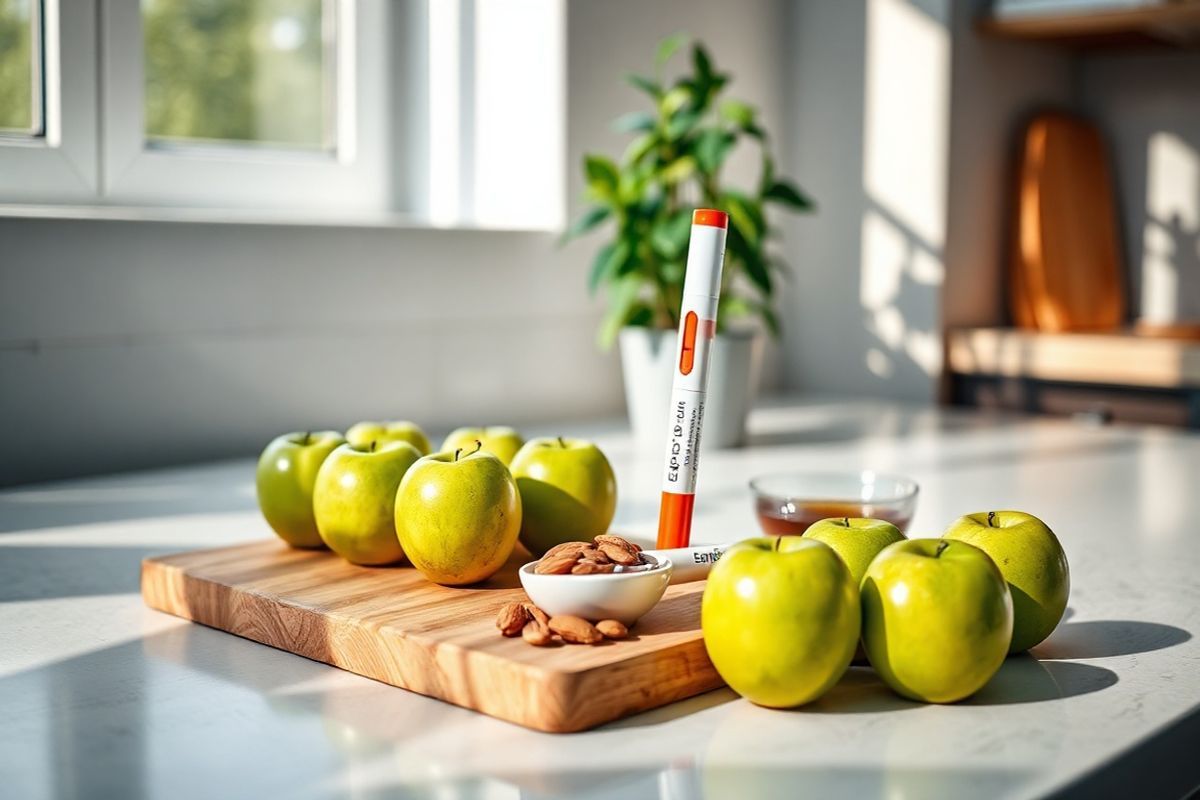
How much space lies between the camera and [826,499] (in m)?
1.16

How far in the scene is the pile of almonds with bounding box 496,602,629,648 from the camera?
29.3 inches

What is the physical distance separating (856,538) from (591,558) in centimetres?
17

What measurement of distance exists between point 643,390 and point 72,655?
1.12 metres

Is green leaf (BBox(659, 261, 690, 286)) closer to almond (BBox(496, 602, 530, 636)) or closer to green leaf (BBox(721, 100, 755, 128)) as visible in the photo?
green leaf (BBox(721, 100, 755, 128))

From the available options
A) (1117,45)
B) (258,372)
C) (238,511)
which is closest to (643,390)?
(258,372)

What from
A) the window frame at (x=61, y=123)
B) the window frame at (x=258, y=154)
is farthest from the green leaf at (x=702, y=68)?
the window frame at (x=61, y=123)

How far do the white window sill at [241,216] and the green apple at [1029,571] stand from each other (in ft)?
3.72

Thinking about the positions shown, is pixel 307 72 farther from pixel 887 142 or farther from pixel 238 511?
pixel 887 142

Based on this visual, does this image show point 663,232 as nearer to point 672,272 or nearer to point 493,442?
point 672,272

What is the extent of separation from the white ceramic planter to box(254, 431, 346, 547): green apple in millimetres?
892

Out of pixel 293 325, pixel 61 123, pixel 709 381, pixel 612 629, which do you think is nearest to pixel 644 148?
pixel 709 381

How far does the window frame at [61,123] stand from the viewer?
1.64 metres

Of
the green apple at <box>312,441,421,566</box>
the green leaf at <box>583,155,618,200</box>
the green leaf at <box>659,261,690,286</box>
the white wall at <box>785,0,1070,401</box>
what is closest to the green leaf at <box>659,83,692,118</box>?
the green leaf at <box>583,155,618,200</box>

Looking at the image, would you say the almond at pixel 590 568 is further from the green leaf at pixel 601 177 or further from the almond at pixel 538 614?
the green leaf at pixel 601 177
